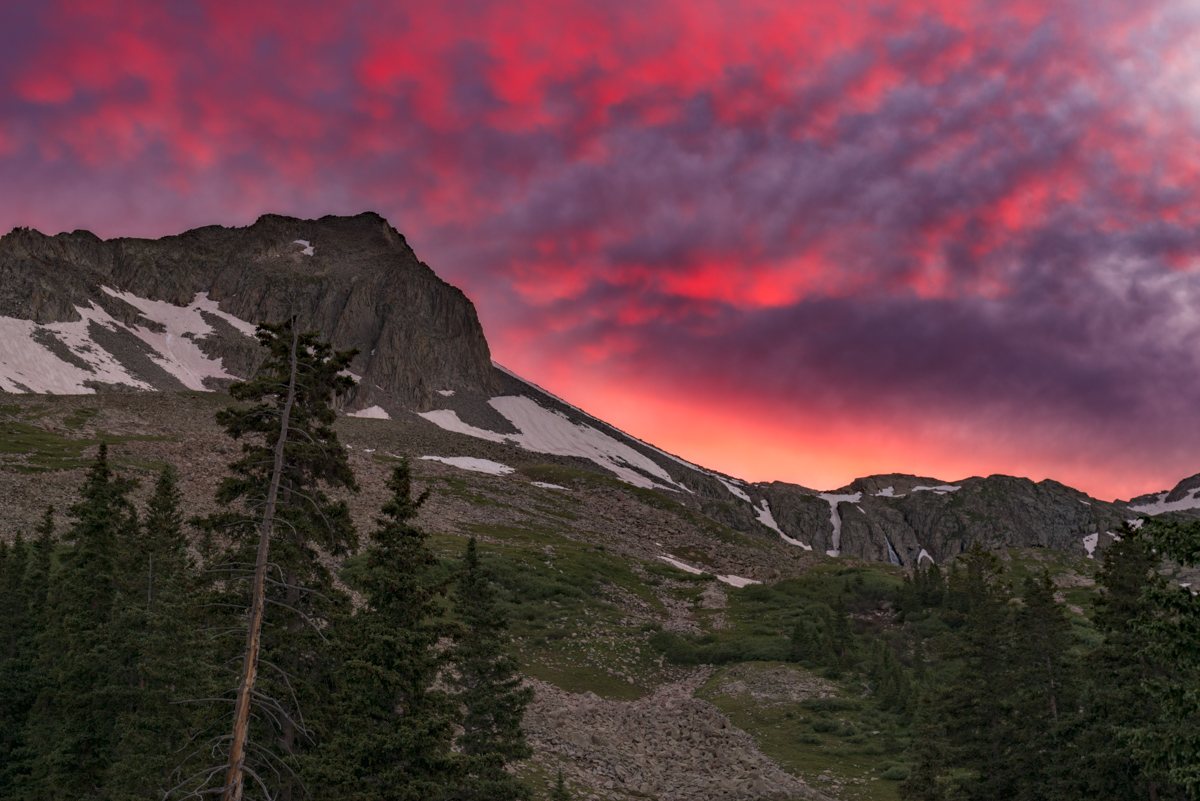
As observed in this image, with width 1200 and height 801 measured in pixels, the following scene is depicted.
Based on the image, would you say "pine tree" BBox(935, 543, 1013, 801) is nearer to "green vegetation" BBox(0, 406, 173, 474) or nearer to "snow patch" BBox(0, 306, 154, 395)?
"green vegetation" BBox(0, 406, 173, 474)

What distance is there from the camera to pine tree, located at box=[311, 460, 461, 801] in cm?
1530

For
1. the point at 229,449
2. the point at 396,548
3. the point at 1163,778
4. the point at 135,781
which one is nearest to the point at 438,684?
the point at 135,781

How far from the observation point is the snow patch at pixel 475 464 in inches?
5600

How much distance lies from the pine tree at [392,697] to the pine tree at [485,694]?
2336 millimetres

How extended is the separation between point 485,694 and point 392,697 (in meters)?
5.52

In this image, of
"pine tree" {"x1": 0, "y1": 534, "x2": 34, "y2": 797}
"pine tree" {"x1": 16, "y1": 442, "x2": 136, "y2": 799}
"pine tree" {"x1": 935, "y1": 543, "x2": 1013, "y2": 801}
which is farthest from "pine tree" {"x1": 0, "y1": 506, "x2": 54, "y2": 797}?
"pine tree" {"x1": 935, "y1": 543, "x2": 1013, "y2": 801}

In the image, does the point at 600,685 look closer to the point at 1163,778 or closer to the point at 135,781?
the point at 135,781

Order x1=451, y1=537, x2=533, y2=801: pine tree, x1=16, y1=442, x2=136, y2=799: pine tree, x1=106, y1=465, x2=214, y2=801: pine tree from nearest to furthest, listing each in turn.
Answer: x1=451, y1=537, x2=533, y2=801: pine tree → x1=106, y1=465, x2=214, y2=801: pine tree → x1=16, y1=442, x2=136, y2=799: pine tree

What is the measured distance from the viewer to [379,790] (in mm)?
15445

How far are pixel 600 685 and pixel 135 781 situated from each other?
2867cm

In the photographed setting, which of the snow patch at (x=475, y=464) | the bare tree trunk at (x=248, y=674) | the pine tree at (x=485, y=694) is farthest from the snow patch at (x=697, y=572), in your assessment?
the bare tree trunk at (x=248, y=674)

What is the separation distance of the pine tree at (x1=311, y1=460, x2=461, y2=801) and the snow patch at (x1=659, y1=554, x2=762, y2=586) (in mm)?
69513

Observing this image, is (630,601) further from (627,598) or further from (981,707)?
(981,707)

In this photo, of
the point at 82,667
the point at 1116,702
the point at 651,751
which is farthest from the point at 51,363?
the point at 1116,702
